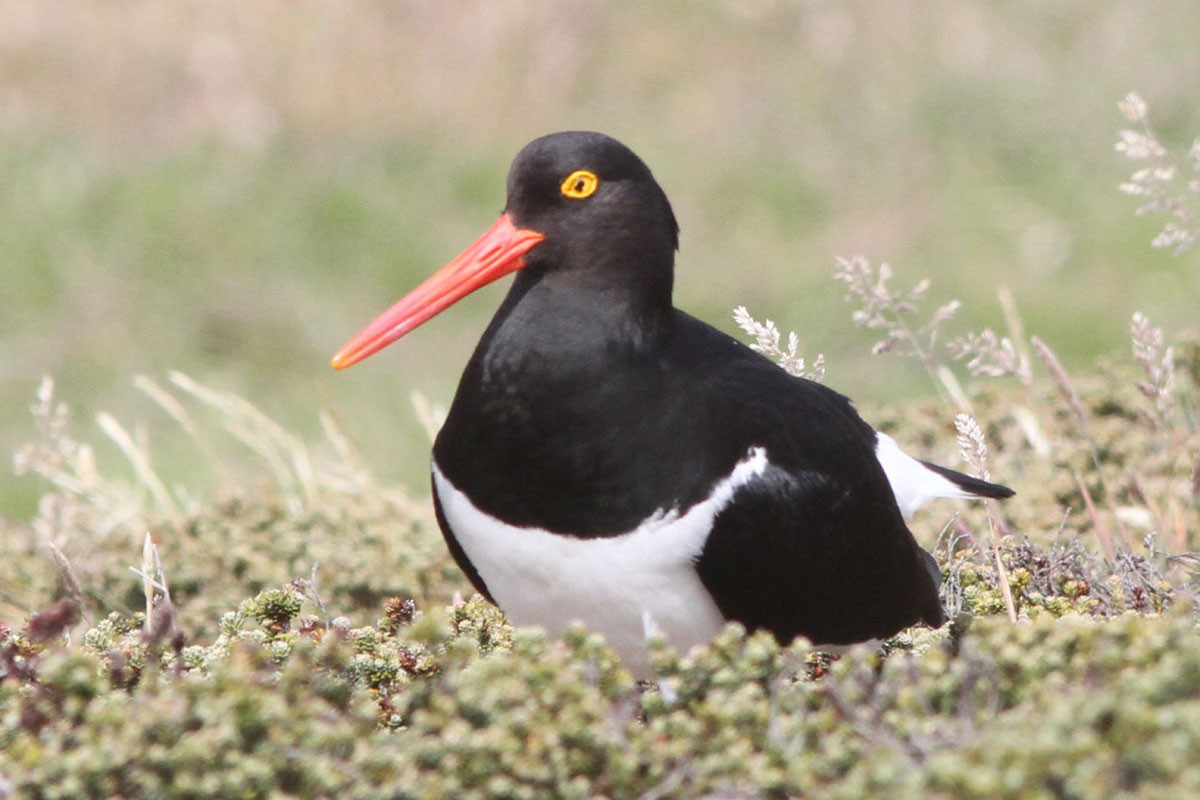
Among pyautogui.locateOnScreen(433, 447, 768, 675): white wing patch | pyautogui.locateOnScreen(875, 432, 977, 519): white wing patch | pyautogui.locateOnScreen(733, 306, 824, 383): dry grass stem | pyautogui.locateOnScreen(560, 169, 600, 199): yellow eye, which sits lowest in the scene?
pyautogui.locateOnScreen(433, 447, 768, 675): white wing patch

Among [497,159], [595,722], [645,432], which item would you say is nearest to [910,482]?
[645,432]

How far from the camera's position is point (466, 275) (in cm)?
402

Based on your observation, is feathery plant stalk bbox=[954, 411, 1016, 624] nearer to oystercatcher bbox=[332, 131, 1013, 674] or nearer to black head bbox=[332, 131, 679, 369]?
oystercatcher bbox=[332, 131, 1013, 674]

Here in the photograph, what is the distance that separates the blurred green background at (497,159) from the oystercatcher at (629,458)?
18.9 ft

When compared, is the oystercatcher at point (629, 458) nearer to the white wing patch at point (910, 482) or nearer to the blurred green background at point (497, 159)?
the white wing patch at point (910, 482)

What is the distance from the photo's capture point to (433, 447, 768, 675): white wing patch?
367 centimetres

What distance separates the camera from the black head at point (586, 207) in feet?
13.0

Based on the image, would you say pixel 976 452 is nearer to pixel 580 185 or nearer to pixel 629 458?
pixel 629 458

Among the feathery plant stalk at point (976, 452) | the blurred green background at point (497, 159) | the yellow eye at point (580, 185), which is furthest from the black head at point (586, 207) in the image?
the blurred green background at point (497, 159)

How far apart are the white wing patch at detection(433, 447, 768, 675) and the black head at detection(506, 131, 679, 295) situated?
22.3 inches

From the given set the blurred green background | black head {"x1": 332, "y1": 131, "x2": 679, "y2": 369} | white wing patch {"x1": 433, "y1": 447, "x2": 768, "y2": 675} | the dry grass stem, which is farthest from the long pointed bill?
the blurred green background

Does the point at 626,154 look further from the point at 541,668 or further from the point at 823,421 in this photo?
the point at 541,668

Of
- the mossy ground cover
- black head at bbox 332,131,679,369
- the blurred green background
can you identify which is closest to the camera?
the mossy ground cover

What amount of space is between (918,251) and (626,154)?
716 cm
